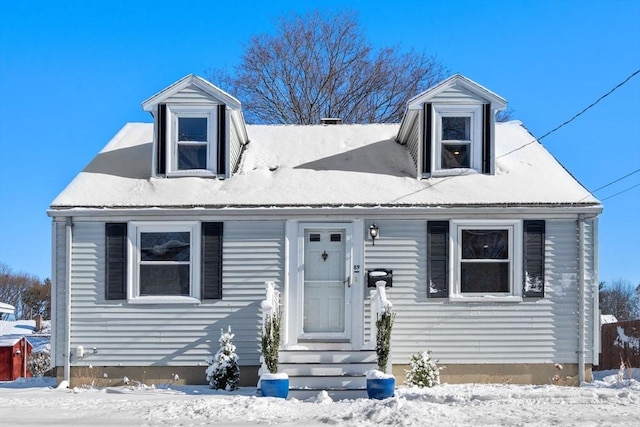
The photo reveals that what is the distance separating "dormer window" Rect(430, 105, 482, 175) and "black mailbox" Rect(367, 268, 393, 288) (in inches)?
86.9

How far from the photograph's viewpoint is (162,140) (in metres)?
13.1

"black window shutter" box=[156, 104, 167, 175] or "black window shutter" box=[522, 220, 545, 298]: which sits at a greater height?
"black window shutter" box=[156, 104, 167, 175]

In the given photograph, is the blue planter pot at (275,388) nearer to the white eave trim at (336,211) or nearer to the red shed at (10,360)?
the white eave trim at (336,211)

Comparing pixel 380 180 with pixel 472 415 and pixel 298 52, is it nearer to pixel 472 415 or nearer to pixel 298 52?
pixel 472 415

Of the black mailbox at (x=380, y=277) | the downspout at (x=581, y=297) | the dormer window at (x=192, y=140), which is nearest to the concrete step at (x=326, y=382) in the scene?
the black mailbox at (x=380, y=277)

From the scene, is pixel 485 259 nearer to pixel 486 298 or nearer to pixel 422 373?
pixel 486 298

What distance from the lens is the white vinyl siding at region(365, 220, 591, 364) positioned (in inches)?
482

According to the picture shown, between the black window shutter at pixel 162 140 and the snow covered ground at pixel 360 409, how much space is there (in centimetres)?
432

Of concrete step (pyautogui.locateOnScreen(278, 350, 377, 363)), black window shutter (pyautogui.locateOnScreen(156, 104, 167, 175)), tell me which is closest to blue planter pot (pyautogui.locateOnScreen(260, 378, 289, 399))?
concrete step (pyautogui.locateOnScreen(278, 350, 377, 363))

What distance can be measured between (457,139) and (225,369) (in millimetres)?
5999

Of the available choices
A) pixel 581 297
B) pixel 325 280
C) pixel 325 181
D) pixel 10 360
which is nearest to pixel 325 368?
pixel 325 280

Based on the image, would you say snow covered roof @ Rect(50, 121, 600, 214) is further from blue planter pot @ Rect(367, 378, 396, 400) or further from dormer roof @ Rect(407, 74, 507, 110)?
blue planter pot @ Rect(367, 378, 396, 400)

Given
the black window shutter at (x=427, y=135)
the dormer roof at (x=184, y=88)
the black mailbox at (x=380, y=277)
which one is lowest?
the black mailbox at (x=380, y=277)

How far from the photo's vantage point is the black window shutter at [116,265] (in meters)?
12.3
